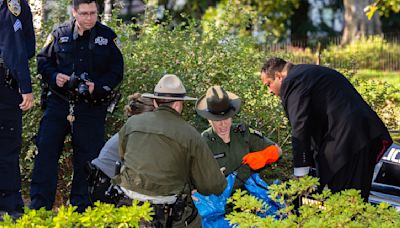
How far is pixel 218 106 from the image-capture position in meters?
5.59

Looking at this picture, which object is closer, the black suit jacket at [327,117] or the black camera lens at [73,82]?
the black suit jacket at [327,117]

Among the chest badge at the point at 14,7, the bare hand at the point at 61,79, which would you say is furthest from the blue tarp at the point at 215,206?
the chest badge at the point at 14,7

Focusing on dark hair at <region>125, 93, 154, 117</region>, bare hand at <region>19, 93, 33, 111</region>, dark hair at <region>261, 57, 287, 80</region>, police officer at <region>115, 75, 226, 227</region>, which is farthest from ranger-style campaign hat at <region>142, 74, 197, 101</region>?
bare hand at <region>19, 93, 33, 111</region>

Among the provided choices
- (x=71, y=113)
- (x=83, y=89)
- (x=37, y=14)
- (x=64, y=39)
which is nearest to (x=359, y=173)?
(x=83, y=89)

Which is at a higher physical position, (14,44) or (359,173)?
(14,44)

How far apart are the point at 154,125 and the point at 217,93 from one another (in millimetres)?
1403

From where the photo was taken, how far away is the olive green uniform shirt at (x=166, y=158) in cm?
432

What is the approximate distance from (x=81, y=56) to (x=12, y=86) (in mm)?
684

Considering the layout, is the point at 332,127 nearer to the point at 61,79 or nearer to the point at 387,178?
the point at 387,178

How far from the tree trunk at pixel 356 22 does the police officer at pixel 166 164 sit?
81.8ft

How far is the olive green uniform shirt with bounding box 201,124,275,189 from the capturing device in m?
5.69

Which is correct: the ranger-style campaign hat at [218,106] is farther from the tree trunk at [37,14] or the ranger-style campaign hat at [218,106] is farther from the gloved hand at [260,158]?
the tree trunk at [37,14]

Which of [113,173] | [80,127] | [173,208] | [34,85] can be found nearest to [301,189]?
[173,208]

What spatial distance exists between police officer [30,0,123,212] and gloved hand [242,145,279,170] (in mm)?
1329
